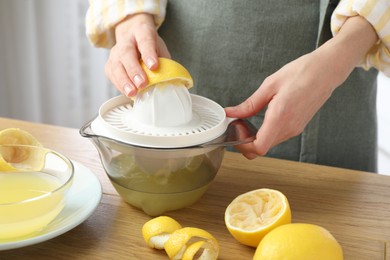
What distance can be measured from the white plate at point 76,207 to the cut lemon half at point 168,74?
159 millimetres

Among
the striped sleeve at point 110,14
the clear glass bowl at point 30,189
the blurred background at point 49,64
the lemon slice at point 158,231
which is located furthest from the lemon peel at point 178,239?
the blurred background at point 49,64

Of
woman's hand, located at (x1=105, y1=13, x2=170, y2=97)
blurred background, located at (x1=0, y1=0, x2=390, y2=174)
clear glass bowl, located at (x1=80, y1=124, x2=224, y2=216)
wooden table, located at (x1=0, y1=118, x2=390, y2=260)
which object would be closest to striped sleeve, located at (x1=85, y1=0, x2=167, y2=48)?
woman's hand, located at (x1=105, y1=13, x2=170, y2=97)

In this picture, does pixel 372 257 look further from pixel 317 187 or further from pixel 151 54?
pixel 151 54

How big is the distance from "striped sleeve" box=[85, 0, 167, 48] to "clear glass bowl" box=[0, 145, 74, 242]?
12.7 inches

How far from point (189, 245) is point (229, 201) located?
0.15 meters

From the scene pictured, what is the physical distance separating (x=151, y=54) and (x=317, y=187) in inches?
12.4

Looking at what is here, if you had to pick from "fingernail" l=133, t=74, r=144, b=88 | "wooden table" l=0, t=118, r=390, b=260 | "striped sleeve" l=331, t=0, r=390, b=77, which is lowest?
"wooden table" l=0, t=118, r=390, b=260

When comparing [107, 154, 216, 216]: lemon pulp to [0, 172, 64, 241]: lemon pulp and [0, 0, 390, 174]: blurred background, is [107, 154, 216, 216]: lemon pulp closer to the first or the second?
[0, 172, 64, 241]: lemon pulp

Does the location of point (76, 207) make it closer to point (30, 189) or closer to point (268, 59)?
point (30, 189)

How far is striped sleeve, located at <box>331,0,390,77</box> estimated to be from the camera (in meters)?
0.87

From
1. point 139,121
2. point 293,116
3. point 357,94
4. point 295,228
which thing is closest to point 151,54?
point 139,121

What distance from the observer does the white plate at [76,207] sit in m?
0.67

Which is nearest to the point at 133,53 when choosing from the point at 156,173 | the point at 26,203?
the point at 156,173

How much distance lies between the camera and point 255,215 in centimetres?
74
